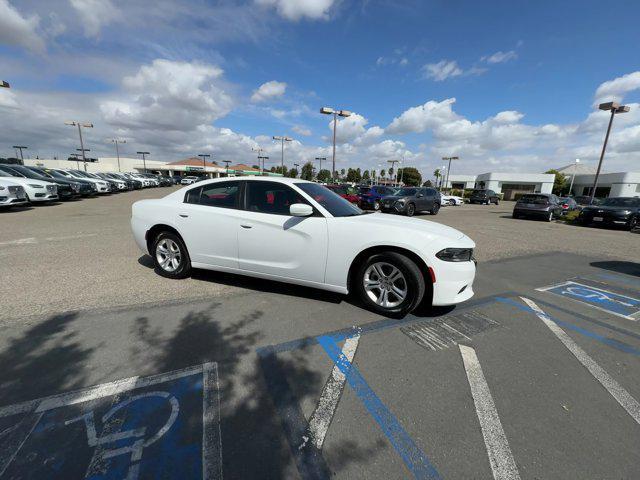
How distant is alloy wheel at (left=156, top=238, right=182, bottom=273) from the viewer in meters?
4.62

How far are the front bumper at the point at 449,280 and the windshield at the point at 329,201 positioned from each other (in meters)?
1.34

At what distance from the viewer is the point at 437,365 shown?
271 cm

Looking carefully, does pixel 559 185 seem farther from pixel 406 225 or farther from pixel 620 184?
pixel 406 225

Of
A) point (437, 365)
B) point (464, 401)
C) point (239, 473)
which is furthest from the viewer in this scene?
point (437, 365)

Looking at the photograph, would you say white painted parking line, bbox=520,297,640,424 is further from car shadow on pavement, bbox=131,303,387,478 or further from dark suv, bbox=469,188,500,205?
dark suv, bbox=469,188,500,205

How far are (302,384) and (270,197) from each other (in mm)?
2414

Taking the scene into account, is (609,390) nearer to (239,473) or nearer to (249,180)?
(239,473)

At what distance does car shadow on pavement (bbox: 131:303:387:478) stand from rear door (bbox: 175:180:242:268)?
813 millimetres

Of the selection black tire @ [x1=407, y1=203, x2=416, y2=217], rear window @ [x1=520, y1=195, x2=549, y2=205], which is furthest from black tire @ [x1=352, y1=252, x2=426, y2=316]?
rear window @ [x1=520, y1=195, x2=549, y2=205]

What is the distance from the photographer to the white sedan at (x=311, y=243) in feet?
11.2

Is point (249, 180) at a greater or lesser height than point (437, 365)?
greater

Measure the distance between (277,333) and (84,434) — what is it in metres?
1.66

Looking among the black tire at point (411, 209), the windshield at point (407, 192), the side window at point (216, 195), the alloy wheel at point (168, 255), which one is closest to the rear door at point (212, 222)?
the side window at point (216, 195)

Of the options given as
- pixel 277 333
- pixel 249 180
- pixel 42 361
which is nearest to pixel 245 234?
pixel 249 180
